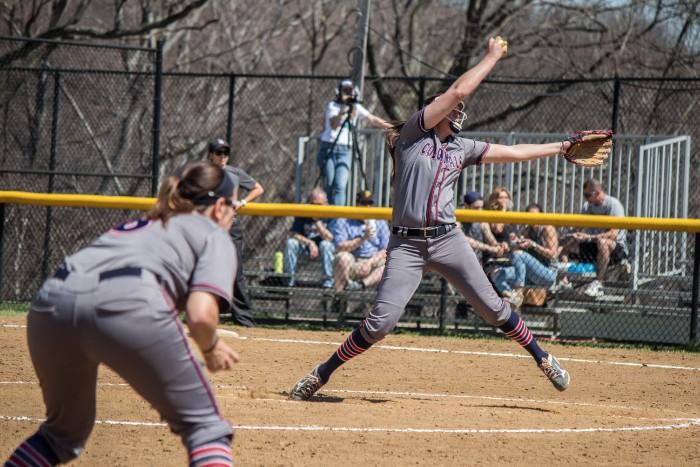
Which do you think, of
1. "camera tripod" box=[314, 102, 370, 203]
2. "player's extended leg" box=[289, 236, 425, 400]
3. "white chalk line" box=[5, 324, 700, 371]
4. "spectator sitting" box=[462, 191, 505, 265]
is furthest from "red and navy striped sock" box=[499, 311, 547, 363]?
"camera tripod" box=[314, 102, 370, 203]

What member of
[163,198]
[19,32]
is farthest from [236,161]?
[163,198]

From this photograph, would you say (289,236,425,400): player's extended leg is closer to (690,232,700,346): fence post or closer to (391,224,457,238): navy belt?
(391,224,457,238): navy belt

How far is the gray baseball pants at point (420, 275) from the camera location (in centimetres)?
780

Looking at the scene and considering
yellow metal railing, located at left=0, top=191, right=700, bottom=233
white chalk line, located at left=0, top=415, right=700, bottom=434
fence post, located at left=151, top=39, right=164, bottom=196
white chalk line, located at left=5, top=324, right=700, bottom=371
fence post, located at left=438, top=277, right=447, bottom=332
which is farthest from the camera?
fence post, located at left=151, top=39, right=164, bottom=196

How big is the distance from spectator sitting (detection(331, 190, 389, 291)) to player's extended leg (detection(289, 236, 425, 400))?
4.98m

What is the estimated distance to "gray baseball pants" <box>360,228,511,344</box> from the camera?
7.80 meters

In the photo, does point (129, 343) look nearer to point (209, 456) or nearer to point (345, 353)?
point (209, 456)

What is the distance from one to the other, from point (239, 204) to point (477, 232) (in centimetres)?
295

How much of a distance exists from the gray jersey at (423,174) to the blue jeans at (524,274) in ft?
15.1

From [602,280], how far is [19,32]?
558 inches

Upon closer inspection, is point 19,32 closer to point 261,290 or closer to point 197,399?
point 261,290

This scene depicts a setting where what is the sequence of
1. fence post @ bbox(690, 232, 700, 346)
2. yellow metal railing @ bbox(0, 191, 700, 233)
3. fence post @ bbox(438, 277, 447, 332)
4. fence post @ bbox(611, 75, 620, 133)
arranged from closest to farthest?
1. yellow metal railing @ bbox(0, 191, 700, 233)
2. fence post @ bbox(690, 232, 700, 346)
3. fence post @ bbox(438, 277, 447, 332)
4. fence post @ bbox(611, 75, 620, 133)

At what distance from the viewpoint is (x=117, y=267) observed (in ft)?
13.3

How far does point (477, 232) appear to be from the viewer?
12.8 m
